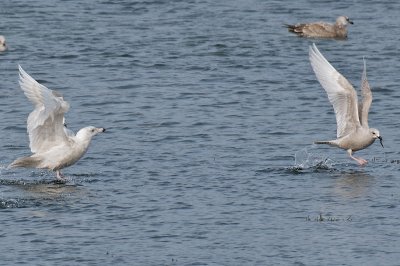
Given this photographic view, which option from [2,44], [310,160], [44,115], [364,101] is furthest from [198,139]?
[2,44]

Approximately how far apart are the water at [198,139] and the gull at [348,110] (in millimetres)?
399

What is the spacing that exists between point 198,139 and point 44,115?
4.43m

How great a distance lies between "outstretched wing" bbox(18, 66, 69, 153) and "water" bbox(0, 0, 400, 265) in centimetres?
59

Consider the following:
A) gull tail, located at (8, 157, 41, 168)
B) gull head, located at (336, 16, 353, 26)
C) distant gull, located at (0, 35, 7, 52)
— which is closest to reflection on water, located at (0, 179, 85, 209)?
gull tail, located at (8, 157, 41, 168)

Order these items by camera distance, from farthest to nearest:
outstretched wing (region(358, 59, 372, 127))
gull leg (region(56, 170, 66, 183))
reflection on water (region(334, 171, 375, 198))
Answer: outstretched wing (region(358, 59, 372, 127)) → gull leg (region(56, 170, 66, 183)) → reflection on water (region(334, 171, 375, 198))

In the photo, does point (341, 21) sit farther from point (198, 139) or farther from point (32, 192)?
point (32, 192)

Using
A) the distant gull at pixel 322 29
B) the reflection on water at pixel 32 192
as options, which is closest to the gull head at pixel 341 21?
the distant gull at pixel 322 29

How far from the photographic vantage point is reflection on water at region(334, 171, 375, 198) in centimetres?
1812

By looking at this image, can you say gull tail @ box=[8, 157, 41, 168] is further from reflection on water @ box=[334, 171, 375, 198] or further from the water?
reflection on water @ box=[334, 171, 375, 198]

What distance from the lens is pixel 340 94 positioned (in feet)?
66.2

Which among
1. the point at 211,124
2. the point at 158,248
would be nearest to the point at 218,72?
the point at 211,124

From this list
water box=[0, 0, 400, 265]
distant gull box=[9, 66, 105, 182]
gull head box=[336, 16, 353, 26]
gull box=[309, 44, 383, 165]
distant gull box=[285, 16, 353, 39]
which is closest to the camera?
water box=[0, 0, 400, 265]

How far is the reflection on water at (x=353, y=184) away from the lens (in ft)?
59.5

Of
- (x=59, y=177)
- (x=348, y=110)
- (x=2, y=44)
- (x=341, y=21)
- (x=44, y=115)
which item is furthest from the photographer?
(x=341, y=21)
